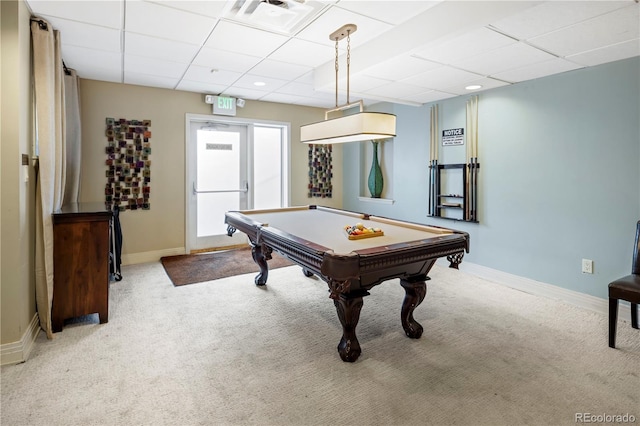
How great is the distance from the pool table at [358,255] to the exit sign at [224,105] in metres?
2.60

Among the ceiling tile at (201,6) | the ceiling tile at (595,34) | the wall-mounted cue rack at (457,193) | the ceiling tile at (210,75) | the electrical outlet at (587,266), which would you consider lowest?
the electrical outlet at (587,266)

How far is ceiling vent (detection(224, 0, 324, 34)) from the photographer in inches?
96.0

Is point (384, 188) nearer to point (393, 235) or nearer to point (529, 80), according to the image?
point (529, 80)

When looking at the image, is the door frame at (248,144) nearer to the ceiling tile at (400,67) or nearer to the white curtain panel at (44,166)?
the white curtain panel at (44,166)

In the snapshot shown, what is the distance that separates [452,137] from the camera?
14.4 ft

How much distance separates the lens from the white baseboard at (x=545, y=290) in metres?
3.09

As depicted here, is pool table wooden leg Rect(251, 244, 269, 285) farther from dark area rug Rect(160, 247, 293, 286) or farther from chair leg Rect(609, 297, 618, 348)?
chair leg Rect(609, 297, 618, 348)

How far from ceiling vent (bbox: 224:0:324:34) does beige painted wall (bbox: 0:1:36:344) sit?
52.4 inches

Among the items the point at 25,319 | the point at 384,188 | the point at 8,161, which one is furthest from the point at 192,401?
the point at 384,188

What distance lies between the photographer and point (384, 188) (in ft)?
18.8

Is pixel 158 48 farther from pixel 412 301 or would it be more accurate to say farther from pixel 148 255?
pixel 412 301

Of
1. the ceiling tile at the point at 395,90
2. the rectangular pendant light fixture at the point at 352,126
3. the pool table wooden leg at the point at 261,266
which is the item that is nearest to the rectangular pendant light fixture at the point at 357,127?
the rectangular pendant light fixture at the point at 352,126

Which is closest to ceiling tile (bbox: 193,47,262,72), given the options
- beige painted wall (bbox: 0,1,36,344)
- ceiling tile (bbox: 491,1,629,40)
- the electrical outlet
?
beige painted wall (bbox: 0,1,36,344)

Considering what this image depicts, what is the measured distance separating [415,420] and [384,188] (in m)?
4.29
